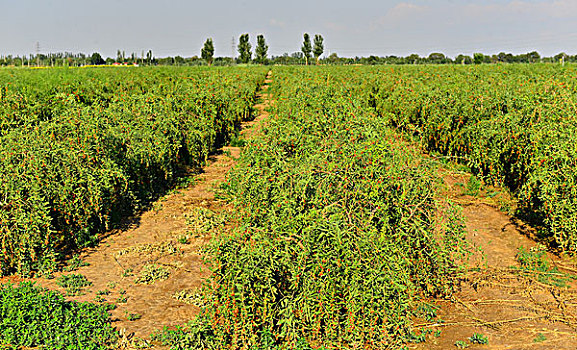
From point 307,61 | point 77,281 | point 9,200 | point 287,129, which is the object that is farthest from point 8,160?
point 307,61

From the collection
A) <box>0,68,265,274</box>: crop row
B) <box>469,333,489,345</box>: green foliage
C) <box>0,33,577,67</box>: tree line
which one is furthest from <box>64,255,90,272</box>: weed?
<box>0,33,577,67</box>: tree line

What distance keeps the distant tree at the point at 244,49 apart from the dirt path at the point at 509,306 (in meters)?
98.5

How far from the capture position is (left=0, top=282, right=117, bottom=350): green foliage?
14.1ft

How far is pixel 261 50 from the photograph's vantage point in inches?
4316

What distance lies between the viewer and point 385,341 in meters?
4.37

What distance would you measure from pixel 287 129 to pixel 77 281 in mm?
3561

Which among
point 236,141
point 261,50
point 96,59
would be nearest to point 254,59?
point 261,50

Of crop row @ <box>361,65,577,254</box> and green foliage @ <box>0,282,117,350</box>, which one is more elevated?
crop row @ <box>361,65,577,254</box>

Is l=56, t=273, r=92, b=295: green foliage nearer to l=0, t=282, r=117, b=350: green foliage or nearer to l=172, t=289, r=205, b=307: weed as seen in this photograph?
l=0, t=282, r=117, b=350: green foliage

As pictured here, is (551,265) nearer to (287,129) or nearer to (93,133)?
(287,129)

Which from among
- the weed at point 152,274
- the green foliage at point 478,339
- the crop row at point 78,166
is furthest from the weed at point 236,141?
the green foliage at point 478,339

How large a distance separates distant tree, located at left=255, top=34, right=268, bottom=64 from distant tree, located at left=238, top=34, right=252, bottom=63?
8364 mm

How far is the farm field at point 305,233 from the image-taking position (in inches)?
168

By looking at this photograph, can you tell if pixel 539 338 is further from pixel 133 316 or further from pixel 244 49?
pixel 244 49
